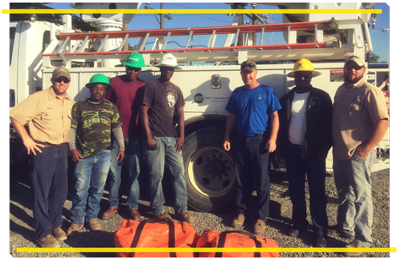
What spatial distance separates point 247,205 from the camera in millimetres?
4246

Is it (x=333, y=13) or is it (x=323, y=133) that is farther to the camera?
(x=333, y=13)

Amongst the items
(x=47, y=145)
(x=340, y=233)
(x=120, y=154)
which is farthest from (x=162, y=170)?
(x=340, y=233)

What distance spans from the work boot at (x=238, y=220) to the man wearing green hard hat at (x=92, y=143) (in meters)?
1.66

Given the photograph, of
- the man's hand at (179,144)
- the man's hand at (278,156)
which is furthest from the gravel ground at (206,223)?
the man's hand at (179,144)

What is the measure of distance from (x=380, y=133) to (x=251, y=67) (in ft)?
5.08

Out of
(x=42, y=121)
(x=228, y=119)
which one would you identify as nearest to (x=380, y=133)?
(x=228, y=119)

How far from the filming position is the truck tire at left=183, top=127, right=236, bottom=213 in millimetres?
4434

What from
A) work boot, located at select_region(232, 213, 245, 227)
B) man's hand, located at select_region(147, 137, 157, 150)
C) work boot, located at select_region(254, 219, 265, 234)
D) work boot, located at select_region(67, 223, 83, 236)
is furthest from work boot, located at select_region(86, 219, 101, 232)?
work boot, located at select_region(254, 219, 265, 234)

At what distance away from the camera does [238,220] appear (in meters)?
4.10

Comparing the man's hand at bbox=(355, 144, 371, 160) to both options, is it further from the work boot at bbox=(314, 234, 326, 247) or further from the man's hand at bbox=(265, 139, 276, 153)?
the work boot at bbox=(314, 234, 326, 247)

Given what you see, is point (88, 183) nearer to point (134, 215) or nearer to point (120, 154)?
point (120, 154)

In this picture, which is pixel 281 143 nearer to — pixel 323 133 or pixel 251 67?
pixel 323 133

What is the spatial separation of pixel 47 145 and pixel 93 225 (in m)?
1.13

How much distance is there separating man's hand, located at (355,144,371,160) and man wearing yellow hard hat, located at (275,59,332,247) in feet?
1.07
